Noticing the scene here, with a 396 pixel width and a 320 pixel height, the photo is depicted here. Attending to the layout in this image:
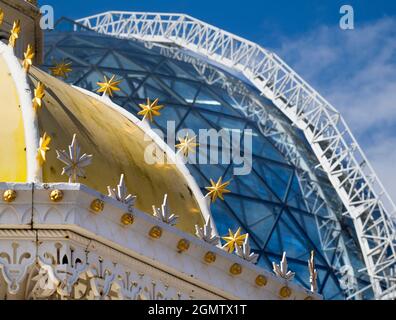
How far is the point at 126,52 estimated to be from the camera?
59031 mm

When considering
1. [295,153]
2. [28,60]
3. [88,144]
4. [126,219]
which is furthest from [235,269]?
[295,153]

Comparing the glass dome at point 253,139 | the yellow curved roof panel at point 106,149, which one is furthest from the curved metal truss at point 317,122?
the yellow curved roof panel at point 106,149

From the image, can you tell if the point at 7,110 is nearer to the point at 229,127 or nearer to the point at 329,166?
the point at 229,127

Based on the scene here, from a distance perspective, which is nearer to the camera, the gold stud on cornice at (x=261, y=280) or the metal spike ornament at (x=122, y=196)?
the metal spike ornament at (x=122, y=196)

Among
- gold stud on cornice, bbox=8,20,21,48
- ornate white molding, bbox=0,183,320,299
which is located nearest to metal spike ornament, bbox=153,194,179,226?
ornate white molding, bbox=0,183,320,299

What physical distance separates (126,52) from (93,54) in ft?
6.25

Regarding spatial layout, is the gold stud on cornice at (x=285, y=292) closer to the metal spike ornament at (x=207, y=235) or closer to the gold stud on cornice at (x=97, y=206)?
the metal spike ornament at (x=207, y=235)

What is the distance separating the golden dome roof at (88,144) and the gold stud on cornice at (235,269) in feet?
4.22

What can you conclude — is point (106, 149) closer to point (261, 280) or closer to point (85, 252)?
point (261, 280)

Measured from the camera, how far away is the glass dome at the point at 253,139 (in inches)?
1954

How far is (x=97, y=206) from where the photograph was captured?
46.4 feet

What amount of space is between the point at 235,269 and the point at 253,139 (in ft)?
129

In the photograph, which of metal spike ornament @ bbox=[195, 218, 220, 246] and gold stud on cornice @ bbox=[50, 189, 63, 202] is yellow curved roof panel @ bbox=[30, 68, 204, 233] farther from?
gold stud on cornice @ bbox=[50, 189, 63, 202]

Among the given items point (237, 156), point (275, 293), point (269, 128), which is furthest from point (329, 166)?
point (275, 293)
